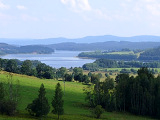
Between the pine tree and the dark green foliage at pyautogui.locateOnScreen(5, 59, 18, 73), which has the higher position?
the dark green foliage at pyautogui.locateOnScreen(5, 59, 18, 73)

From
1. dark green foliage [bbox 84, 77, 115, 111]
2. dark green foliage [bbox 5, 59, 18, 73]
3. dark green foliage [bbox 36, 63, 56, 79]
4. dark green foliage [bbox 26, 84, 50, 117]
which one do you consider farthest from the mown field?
dark green foliage [bbox 5, 59, 18, 73]

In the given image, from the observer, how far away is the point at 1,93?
41.9m

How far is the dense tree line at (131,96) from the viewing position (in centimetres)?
5838

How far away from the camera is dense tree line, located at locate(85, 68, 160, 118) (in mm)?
58375

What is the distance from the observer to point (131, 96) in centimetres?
6034

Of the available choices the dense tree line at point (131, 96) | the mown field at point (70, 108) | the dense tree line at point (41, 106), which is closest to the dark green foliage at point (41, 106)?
the dense tree line at point (41, 106)

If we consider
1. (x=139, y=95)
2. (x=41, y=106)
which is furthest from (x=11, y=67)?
(x=41, y=106)

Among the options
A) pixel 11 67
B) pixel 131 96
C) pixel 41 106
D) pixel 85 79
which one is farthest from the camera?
pixel 11 67

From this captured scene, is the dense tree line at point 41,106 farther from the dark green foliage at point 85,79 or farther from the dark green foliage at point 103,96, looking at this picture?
the dark green foliage at point 85,79

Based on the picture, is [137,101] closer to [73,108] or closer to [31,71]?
[73,108]

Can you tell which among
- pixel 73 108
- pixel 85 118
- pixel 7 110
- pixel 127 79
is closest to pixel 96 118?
pixel 85 118

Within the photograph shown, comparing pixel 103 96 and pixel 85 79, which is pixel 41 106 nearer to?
pixel 103 96

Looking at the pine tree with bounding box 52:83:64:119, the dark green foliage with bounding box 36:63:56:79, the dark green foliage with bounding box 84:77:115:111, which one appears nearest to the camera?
the pine tree with bounding box 52:83:64:119

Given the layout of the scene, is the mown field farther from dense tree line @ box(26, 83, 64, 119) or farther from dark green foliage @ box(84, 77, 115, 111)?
dark green foliage @ box(84, 77, 115, 111)
